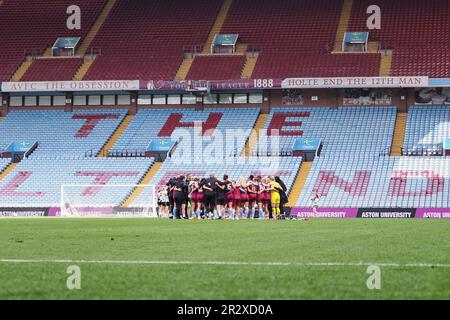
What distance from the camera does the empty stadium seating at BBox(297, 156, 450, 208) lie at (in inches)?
1871

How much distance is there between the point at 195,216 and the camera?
39531 millimetres

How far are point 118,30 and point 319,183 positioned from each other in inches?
842

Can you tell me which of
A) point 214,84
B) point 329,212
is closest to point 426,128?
point 329,212

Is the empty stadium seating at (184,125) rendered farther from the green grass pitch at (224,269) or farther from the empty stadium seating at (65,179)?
the green grass pitch at (224,269)

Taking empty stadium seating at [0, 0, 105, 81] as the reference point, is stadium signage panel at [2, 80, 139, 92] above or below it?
below

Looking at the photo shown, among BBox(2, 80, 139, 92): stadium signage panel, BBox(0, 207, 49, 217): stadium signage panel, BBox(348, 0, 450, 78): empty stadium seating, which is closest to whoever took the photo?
BBox(0, 207, 49, 217): stadium signage panel

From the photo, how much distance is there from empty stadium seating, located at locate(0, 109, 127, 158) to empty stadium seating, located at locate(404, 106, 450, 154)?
18.9m

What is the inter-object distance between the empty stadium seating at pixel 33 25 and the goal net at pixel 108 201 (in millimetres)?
17344

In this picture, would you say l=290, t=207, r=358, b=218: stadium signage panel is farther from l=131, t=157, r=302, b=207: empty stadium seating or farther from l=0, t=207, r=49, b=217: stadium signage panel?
l=0, t=207, r=49, b=217: stadium signage panel

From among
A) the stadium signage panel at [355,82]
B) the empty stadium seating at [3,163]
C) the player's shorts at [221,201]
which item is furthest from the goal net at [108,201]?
the stadium signage panel at [355,82]

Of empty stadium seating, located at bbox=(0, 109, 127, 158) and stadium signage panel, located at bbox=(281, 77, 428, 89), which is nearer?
stadium signage panel, located at bbox=(281, 77, 428, 89)

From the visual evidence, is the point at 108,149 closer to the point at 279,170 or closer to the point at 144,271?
the point at 279,170

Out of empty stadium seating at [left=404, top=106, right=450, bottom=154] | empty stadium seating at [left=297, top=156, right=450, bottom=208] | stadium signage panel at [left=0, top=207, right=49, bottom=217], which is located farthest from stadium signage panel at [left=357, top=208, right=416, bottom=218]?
stadium signage panel at [left=0, top=207, right=49, bottom=217]

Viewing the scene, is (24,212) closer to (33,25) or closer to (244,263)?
(33,25)
